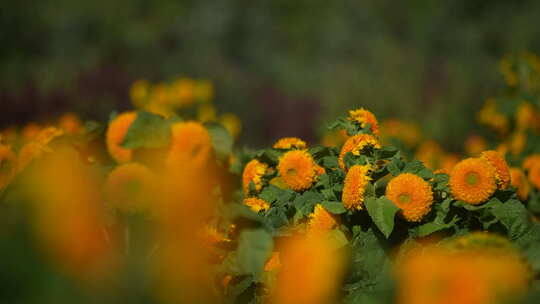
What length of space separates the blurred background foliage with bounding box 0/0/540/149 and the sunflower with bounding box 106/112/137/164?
366 centimetres

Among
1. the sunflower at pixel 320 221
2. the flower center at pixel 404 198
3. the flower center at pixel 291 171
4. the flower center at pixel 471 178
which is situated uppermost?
the flower center at pixel 291 171

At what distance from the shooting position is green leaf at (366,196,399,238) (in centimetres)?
150

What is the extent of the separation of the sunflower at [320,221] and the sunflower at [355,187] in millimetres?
61

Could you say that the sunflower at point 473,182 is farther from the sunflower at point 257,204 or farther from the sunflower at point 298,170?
the sunflower at point 257,204

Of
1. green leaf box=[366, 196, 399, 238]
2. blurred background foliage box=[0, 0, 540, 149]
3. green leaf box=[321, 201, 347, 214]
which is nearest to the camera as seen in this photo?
green leaf box=[366, 196, 399, 238]

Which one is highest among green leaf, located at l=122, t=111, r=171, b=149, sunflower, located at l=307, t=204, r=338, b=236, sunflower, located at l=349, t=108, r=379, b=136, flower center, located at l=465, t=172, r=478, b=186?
green leaf, located at l=122, t=111, r=171, b=149

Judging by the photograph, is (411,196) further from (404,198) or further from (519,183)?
(519,183)

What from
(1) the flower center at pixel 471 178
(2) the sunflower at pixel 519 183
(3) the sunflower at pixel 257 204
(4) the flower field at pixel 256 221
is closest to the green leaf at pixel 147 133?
(4) the flower field at pixel 256 221

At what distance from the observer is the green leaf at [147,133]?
2.04 metres

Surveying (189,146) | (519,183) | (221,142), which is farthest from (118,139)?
(519,183)

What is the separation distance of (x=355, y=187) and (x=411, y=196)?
0.14m

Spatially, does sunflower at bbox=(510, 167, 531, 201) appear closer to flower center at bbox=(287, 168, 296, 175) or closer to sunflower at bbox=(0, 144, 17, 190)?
flower center at bbox=(287, 168, 296, 175)

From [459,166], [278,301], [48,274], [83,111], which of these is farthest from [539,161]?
[83,111]

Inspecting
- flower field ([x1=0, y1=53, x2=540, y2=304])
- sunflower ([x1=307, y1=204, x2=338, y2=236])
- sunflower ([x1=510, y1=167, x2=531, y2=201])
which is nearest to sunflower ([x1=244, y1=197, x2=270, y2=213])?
flower field ([x1=0, y1=53, x2=540, y2=304])
